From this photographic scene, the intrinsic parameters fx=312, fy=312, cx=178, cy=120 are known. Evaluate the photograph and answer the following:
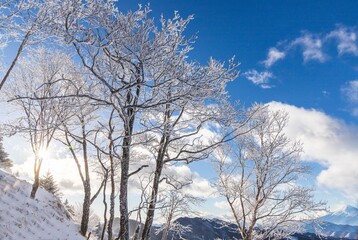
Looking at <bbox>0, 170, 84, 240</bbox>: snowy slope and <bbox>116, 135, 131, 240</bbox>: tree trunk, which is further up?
<bbox>116, 135, 131, 240</bbox>: tree trunk

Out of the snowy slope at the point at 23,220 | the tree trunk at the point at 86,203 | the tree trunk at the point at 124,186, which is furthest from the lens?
the tree trunk at the point at 86,203

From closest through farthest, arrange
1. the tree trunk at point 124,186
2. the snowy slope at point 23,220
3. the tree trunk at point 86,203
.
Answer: the tree trunk at point 124,186 < the snowy slope at point 23,220 < the tree trunk at point 86,203

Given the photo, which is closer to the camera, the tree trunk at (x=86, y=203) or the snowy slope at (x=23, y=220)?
the snowy slope at (x=23, y=220)


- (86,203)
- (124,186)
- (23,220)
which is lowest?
(23,220)

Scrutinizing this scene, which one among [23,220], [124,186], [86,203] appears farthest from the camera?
[86,203]

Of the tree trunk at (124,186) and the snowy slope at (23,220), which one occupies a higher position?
the tree trunk at (124,186)

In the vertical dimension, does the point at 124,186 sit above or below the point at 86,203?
below

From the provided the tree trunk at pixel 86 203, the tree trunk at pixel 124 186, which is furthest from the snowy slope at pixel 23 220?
the tree trunk at pixel 124 186

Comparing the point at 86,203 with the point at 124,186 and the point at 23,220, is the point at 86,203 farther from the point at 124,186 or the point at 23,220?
the point at 124,186

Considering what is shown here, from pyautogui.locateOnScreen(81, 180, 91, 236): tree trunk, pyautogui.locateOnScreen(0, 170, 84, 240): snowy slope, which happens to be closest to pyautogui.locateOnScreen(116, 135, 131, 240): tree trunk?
pyautogui.locateOnScreen(0, 170, 84, 240): snowy slope

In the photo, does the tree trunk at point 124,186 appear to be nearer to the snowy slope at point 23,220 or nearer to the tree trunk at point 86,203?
the snowy slope at point 23,220

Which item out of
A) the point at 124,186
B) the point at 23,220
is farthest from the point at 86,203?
the point at 124,186

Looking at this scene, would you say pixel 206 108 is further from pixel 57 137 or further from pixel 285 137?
pixel 57 137

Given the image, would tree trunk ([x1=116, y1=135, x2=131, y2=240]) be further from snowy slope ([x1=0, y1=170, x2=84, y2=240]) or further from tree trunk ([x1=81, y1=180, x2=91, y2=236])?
tree trunk ([x1=81, y1=180, x2=91, y2=236])
